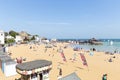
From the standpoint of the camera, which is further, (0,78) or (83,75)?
(83,75)

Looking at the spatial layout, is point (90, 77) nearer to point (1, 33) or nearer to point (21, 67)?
point (21, 67)

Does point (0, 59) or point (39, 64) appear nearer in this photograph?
point (39, 64)

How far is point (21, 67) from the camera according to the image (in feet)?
33.7

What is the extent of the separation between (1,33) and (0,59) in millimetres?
44628

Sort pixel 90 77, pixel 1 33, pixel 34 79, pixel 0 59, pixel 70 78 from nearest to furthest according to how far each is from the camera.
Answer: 1. pixel 70 78
2. pixel 34 79
3. pixel 90 77
4. pixel 0 59
5. pixel 1 33

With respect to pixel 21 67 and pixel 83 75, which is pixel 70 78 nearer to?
pixel 21 67

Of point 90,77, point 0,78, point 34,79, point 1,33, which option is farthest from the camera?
point 1,33

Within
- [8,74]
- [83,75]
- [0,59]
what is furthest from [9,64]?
[83,75]

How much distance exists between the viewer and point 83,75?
15234 mm

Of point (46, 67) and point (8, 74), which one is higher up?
point (46, 67)

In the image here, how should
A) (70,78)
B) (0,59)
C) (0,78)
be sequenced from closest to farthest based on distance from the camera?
1. (70,78)
2. (0,78)
3. (0,59)

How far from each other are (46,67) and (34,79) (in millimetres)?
1171

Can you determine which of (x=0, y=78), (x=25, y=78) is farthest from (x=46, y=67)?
(x=0, y=78)

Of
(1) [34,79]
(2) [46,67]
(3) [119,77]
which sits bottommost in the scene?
(3) [119,77]
